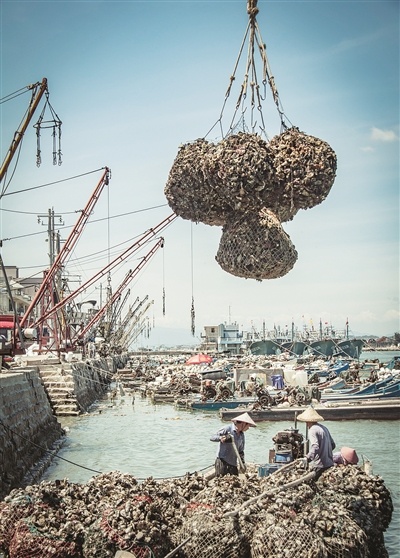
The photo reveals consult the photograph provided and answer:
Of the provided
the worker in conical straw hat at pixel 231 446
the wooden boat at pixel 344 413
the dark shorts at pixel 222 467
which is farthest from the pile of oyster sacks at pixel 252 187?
the wooden boat at pixel 344 413

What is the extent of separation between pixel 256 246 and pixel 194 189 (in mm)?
655

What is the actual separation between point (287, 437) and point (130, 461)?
24.3 ft

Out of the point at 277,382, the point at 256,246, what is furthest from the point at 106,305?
the point at 256,246

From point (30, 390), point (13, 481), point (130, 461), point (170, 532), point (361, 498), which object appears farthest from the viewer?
point (30, 390)

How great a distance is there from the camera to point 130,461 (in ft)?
50.3

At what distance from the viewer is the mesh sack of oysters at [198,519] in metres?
5.94

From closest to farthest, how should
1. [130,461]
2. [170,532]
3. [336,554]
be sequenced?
[336,554] → [170,532] → [130,461]

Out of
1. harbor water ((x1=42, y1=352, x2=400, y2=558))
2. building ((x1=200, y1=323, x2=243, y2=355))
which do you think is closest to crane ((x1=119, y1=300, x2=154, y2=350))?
building ((x1=200, y1=323, x2=243, y2=355))

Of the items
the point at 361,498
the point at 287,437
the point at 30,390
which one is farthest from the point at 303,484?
the point at 30,390

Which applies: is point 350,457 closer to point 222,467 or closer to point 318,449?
point 318,449

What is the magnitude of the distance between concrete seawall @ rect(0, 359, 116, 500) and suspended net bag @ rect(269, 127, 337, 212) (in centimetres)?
678

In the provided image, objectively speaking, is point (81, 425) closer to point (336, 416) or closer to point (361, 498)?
point (336, 416)

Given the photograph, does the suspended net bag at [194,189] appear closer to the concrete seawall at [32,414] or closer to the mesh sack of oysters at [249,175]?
the mesh sack of oysters at [249,175]

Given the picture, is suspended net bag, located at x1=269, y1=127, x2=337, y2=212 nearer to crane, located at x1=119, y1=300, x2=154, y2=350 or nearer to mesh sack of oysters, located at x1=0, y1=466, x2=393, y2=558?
mesh sack of oysters, located at x1=0, y1=466, x2=393, y2=558
